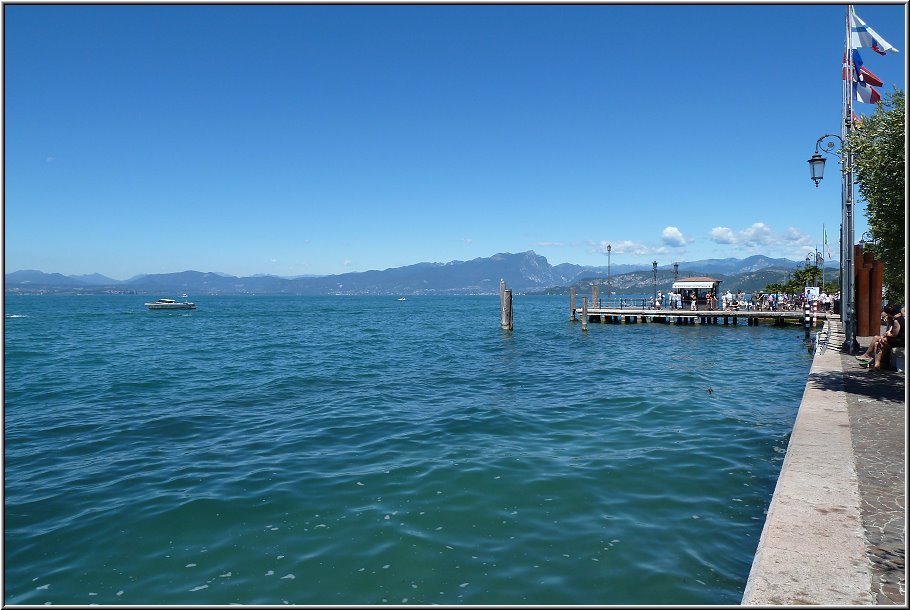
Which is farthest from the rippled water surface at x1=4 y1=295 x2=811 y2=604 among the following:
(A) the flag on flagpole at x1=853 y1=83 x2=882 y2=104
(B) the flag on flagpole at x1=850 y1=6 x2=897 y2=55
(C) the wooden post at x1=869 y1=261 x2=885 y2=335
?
(B) the flag on flagpole at x1=850 y1=6 x2=897 y2=55

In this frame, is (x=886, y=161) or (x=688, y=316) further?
(x=688, y=316)

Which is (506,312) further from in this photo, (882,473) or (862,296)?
(882,473)

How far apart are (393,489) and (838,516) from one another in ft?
18.8

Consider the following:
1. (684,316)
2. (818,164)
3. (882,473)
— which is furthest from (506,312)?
(882,473)

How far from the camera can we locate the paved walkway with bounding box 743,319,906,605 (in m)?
4.20

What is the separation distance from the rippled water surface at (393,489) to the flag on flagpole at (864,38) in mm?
10020

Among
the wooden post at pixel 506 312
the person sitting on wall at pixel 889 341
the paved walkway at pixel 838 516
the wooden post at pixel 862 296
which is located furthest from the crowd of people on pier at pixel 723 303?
the paved walkway at pixel 838 516

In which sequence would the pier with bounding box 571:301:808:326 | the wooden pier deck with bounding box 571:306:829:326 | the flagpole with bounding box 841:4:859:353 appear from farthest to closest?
1. the pier with bounding box 571:301:808:326
2. the wooden pier deck with bounding box 571:306:829:326
3. the flagpole with bounding box 841:4:859:353

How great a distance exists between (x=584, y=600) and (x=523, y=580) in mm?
679

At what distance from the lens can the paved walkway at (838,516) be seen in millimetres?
4203

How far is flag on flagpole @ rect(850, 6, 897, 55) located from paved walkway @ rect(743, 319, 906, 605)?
454 inches

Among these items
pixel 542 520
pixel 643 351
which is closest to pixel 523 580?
pixel 542 520

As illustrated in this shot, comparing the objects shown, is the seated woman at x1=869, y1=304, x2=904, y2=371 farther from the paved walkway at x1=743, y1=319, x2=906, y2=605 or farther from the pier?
the pier

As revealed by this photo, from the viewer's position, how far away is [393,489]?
8.52m
